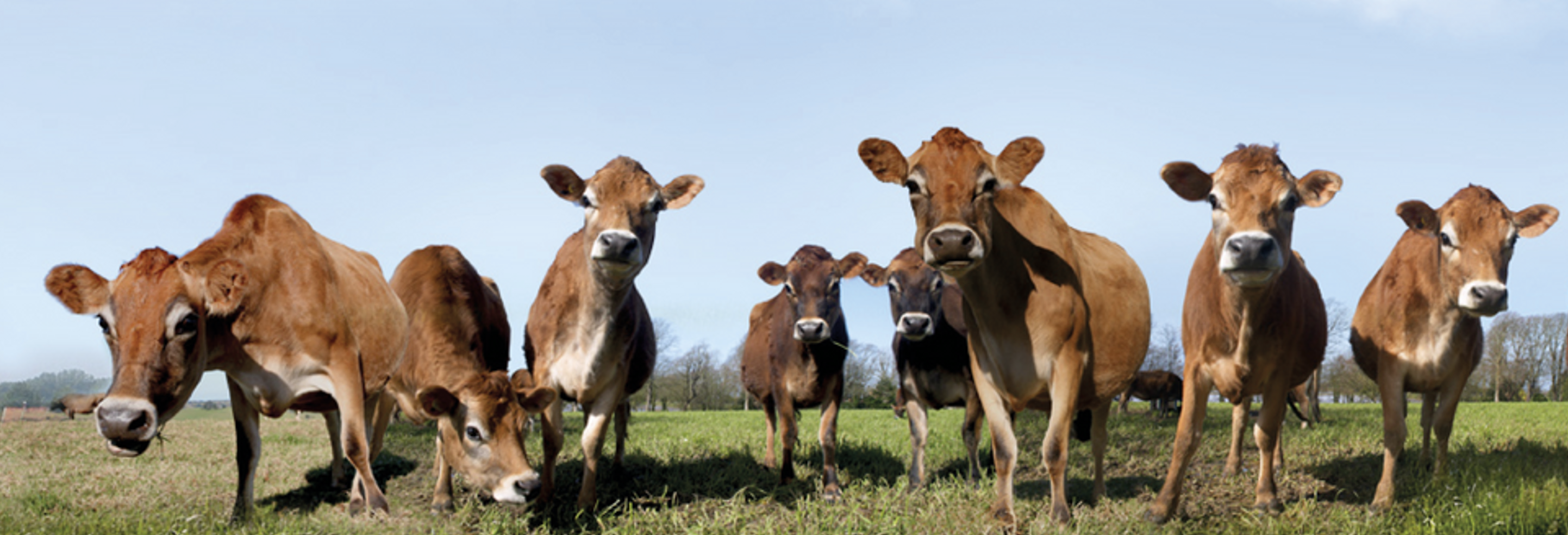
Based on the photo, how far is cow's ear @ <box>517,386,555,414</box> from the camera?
6.29m

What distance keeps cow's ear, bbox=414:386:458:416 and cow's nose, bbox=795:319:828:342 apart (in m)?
2.98

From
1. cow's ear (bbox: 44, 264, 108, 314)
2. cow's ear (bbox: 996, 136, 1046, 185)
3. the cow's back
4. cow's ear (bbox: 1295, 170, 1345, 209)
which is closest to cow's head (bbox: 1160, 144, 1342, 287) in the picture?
cow's ear (bbox: 1295, 170, 1345, 209)

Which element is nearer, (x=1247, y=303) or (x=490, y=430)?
(x=1247, y=303)

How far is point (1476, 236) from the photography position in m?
6.88

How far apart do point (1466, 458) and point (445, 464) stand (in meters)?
8.74

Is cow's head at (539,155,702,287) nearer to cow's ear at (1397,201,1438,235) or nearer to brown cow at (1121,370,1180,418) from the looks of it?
cow's ear at (1397,201,1438,235)

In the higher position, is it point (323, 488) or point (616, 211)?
point (616, 211)

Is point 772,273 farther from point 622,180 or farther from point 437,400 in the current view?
point 437,400

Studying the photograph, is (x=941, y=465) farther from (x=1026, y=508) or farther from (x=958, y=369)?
(x=1026, y=508)

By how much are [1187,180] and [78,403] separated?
7074mm

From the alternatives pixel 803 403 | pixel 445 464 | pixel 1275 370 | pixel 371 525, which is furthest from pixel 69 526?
pixel 1275 370

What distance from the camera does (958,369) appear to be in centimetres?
859

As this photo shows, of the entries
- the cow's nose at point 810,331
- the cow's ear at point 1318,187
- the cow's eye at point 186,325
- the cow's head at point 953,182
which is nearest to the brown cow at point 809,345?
the cow's nose at point 810,331

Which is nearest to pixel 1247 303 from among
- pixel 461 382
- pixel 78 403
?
pixel 461 382
